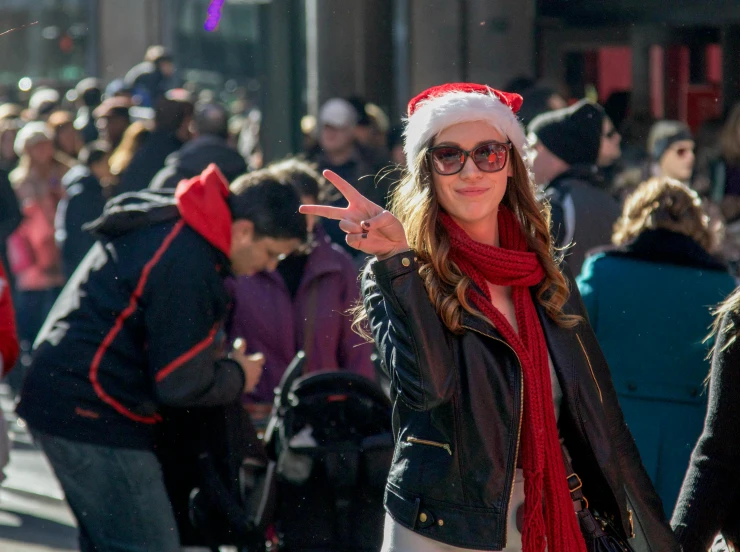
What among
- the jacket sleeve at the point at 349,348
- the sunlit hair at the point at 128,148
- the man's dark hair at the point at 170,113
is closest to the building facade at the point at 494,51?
the man's dark hair at the point at 170,113

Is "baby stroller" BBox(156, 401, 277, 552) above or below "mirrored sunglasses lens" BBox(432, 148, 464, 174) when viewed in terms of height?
below

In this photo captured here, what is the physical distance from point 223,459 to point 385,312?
6.52 feet


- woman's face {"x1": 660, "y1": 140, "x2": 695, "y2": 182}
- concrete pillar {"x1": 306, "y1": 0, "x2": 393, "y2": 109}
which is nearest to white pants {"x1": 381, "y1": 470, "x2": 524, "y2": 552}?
woman's face {"x1": 660, "y1": 140, "x2": 695, "y2": 182}

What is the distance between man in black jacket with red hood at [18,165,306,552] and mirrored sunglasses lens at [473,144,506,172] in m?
1.42

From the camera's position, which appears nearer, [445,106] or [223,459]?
[445,106]

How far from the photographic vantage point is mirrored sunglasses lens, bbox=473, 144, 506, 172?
3246mm

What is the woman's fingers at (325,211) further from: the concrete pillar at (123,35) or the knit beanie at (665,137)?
the concrete pillar at (123,35)

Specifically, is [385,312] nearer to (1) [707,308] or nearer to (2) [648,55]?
(1) [707,308]

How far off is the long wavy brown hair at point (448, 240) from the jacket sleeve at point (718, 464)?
0.45 metres

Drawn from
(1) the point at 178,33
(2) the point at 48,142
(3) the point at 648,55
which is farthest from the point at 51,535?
(1) the point at 178,33

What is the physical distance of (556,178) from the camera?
601 cm

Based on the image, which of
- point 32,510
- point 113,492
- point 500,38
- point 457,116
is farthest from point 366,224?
point 500,38

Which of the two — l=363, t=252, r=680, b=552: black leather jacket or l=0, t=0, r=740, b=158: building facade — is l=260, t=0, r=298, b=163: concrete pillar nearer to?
l=0, t=0, r=740, b=158: building facade

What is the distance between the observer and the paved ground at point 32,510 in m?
6.72
